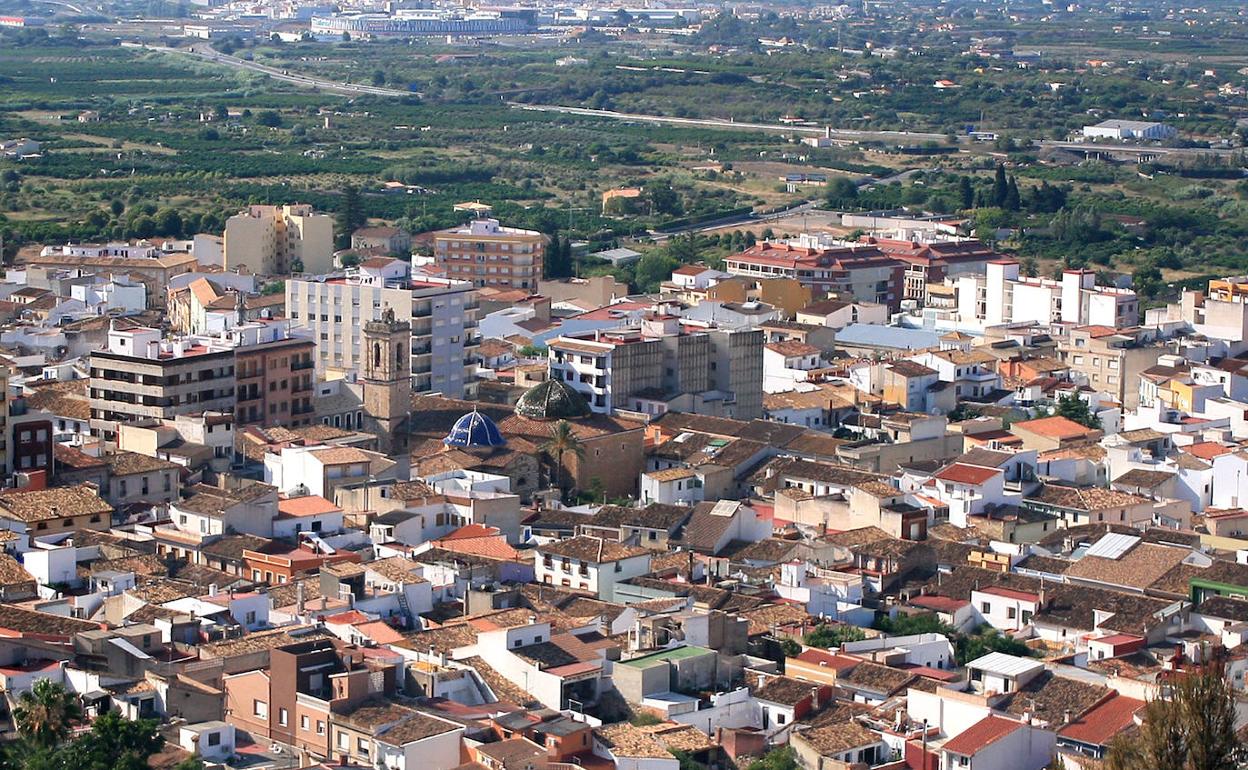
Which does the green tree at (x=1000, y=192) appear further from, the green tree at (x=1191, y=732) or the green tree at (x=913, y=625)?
the green tree at (x=1191, y=732)

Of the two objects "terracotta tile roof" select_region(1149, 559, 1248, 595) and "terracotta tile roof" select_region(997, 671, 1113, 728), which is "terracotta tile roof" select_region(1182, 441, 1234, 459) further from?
"terracotta tile roof" select_region(997, 671, 1113, 728)

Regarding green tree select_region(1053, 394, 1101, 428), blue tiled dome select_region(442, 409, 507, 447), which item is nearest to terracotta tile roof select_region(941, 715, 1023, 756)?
blue tiled dome select_region(442, 409, 507, 447)

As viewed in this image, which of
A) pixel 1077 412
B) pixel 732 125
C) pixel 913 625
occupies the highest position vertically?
pixel 913 625

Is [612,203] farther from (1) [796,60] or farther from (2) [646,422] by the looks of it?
(1) [796,60]

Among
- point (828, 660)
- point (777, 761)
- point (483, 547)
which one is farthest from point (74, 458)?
point (777, 761)

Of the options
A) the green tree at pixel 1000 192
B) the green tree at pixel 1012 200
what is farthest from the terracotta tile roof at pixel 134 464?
the green tree at pixel 1000 192

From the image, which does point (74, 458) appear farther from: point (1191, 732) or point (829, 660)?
point (1191, 732)

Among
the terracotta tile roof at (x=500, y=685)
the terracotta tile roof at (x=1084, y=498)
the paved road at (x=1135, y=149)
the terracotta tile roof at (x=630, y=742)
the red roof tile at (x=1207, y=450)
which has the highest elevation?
the terracotta tile roof at (x=500, y=685)

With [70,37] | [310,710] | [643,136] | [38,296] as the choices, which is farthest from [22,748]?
[70,37]
